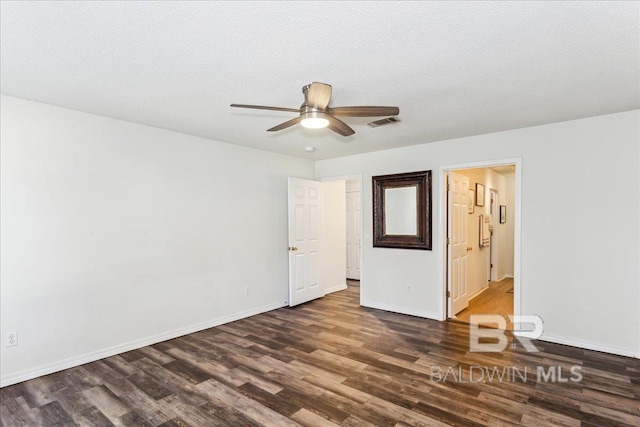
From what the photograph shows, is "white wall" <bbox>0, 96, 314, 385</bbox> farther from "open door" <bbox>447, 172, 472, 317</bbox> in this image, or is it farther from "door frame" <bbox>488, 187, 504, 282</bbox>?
"door frame" <bbox>488, 187, 504, 282</bbox>

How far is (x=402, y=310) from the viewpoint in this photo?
4.96 metres

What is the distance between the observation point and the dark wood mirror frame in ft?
15.5

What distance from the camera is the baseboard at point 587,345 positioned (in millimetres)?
3361

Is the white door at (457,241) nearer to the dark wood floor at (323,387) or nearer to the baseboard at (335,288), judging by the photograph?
the dark wood floor at (323,387)

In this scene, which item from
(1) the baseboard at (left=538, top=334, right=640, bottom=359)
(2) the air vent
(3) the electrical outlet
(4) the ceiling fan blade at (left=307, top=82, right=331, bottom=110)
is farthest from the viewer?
(2) the air vent

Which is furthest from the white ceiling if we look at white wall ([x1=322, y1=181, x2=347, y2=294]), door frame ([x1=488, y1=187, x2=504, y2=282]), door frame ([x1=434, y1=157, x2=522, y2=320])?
door frame ([x1=488, y1=187, x2=504, y2=282])

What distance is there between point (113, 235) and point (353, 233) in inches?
197

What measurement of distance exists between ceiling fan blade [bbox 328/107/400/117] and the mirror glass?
2602mm

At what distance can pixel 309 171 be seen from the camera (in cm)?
596

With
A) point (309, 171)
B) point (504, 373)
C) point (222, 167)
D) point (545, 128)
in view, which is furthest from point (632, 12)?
point (309, 171)

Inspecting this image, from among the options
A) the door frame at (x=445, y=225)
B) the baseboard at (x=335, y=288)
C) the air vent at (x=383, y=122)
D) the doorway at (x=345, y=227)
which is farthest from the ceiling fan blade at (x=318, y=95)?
the baseboard at (x=335, y=288)

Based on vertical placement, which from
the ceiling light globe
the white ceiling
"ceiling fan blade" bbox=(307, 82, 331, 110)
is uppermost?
the white ceiling

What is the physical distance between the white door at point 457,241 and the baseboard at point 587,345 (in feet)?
3.89

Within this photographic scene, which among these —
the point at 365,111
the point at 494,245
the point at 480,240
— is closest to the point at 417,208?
the point at 480,240
